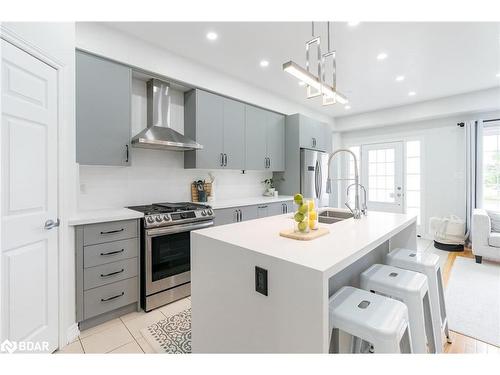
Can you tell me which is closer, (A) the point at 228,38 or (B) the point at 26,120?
(B) the point at 26,120

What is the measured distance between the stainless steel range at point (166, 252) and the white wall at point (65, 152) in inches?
23.6

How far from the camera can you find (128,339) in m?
2.02

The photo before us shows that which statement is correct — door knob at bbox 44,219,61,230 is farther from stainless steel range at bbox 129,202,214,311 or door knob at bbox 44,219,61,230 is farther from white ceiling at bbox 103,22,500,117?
white ceiling at bbox 103,22,500,117

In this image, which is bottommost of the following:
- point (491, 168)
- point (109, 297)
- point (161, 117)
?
point (109, 297)

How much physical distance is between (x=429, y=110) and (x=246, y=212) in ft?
13.6

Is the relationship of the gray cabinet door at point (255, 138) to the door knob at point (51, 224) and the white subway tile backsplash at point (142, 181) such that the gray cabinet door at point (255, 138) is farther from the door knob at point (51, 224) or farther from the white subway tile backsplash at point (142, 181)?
the door knob at point (51, 224)

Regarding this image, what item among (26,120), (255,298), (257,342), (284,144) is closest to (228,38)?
(26,120)

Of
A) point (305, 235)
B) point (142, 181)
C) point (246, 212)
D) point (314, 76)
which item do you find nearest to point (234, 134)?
point (246, 212)

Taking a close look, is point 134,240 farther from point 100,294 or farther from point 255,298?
point 255,298

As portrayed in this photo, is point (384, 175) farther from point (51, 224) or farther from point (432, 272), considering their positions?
point (51, 224)

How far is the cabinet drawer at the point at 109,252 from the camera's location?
2.11 meters

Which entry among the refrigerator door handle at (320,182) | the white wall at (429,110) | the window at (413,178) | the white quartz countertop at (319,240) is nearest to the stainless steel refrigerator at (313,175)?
the refrigerator door handle at (320,182)
